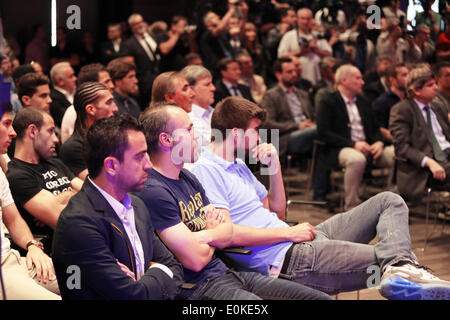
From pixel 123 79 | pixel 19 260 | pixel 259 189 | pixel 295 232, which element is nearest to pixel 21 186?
pixel 19 260

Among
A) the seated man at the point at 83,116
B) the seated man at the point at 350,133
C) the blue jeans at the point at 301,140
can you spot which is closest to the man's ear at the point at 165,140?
the seated man at the point at 83,116

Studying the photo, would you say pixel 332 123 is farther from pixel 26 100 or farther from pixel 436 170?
pixel 26 100

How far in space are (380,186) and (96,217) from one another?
463cm

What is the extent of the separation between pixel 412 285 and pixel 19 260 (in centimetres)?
159

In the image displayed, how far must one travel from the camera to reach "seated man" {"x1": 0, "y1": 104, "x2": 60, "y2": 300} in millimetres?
2262

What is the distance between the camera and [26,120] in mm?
3006

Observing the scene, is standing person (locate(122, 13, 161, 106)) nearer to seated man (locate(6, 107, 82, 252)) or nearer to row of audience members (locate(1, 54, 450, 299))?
row of audience members (locate(1, 54, 450, 299))

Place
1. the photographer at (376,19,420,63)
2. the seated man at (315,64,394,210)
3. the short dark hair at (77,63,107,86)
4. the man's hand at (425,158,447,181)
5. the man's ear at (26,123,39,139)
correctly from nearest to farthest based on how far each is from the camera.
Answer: the man's ear at (26,123,39,139), the short dark hair at (77,63,107,86), the man's hand at (425,158,447,181), the seated man at (315,64,394,210), the photographer at (376,19,420,63)

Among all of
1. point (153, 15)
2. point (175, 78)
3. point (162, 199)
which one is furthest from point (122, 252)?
point (153, 15)

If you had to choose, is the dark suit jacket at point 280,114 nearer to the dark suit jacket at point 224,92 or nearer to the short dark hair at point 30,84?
the dark suit jacket at point 224,92

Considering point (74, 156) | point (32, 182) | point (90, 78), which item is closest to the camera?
point (32, 182)

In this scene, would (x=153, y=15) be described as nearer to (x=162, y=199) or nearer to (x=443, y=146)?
(x=443, y=146)

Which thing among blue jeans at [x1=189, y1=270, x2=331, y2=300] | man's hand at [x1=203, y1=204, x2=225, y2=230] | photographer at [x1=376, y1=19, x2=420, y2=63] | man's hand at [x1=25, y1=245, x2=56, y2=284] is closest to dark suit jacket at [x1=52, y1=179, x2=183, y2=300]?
blue jeans at [x1=189, y1=270, x2=331, y2=300]

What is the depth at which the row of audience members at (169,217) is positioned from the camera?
6.59 ft
